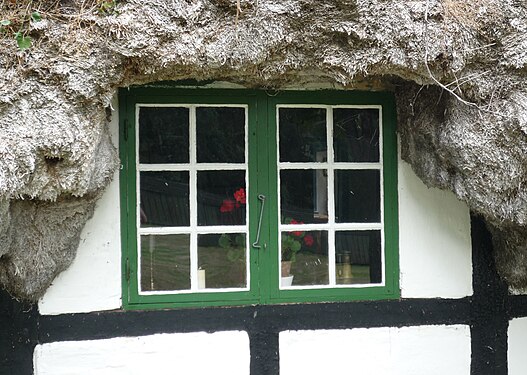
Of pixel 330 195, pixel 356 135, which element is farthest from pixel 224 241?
pixel 356 135

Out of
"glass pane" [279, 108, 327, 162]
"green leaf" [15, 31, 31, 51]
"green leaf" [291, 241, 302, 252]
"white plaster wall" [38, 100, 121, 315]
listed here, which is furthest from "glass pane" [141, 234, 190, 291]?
"green leaf" [15, 31, 31, 51]

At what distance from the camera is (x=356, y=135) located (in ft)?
11.6

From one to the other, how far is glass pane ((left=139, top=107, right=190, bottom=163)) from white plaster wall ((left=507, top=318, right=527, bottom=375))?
7.34ft

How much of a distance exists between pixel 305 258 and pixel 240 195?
55cm

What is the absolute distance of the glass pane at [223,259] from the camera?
133 inches

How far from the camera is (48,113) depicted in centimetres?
257

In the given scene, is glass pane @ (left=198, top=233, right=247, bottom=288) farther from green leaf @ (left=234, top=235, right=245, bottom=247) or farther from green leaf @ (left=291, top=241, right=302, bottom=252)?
green leaf @ (left=291, top=241, right=302, bottom=252)

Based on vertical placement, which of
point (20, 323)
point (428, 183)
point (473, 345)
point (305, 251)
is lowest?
point (473, 345)

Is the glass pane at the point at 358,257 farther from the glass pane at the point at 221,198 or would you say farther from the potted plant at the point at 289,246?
the glass pane at the point at 221,198

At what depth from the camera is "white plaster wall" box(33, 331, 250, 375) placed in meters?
3.14

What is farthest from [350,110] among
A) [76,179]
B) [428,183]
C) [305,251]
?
[76,179]

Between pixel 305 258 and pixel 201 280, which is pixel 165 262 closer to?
pixel 201 280

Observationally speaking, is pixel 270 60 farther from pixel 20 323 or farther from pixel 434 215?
pixel 20 323

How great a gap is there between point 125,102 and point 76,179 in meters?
0.69
